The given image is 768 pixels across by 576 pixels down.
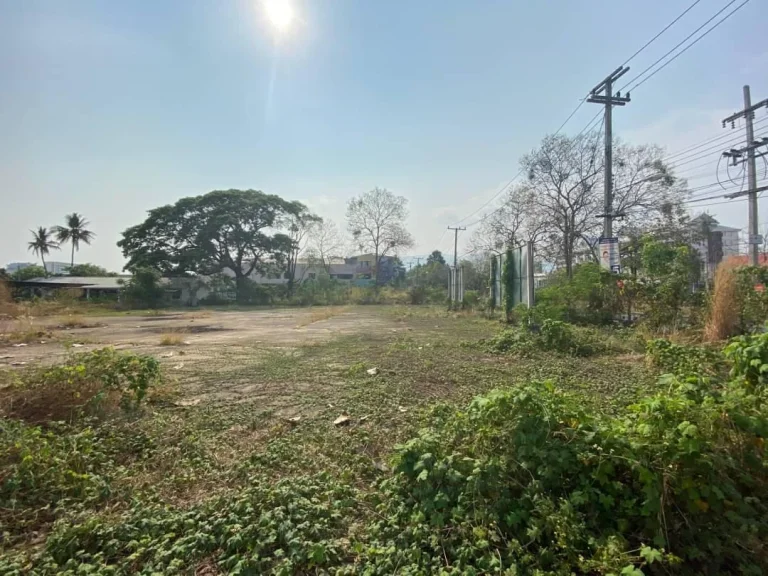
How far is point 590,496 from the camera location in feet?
5.26

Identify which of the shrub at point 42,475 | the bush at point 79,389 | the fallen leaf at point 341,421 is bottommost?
the fallen leaf at point 341,421

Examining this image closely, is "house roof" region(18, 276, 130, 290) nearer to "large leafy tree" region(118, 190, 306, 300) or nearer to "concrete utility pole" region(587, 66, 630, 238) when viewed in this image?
"large leafy tree" region(118, 190, 306, 300)

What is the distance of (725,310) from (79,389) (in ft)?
26.8

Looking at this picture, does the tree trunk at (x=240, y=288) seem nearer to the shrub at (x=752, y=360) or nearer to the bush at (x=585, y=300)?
the bush at (x=585, y=300)

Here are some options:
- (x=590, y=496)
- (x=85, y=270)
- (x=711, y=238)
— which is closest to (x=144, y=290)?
(x=85, y=270)

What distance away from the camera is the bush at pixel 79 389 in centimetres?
315

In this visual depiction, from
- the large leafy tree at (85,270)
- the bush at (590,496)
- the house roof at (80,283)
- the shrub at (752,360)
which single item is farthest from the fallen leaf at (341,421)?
the large leafy tree at (85,270)

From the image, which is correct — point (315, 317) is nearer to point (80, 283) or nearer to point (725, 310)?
point (725, 310)

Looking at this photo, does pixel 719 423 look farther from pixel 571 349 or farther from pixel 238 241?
pixel 238 241

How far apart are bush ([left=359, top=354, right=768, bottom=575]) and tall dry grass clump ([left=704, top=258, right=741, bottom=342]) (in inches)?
200

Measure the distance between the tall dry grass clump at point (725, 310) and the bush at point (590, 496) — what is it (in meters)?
5.08

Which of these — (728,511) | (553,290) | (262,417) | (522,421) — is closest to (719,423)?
(728,511)

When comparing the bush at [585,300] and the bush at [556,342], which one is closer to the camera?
the bush at [556,342]

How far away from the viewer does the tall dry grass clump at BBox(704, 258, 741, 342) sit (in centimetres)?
583
